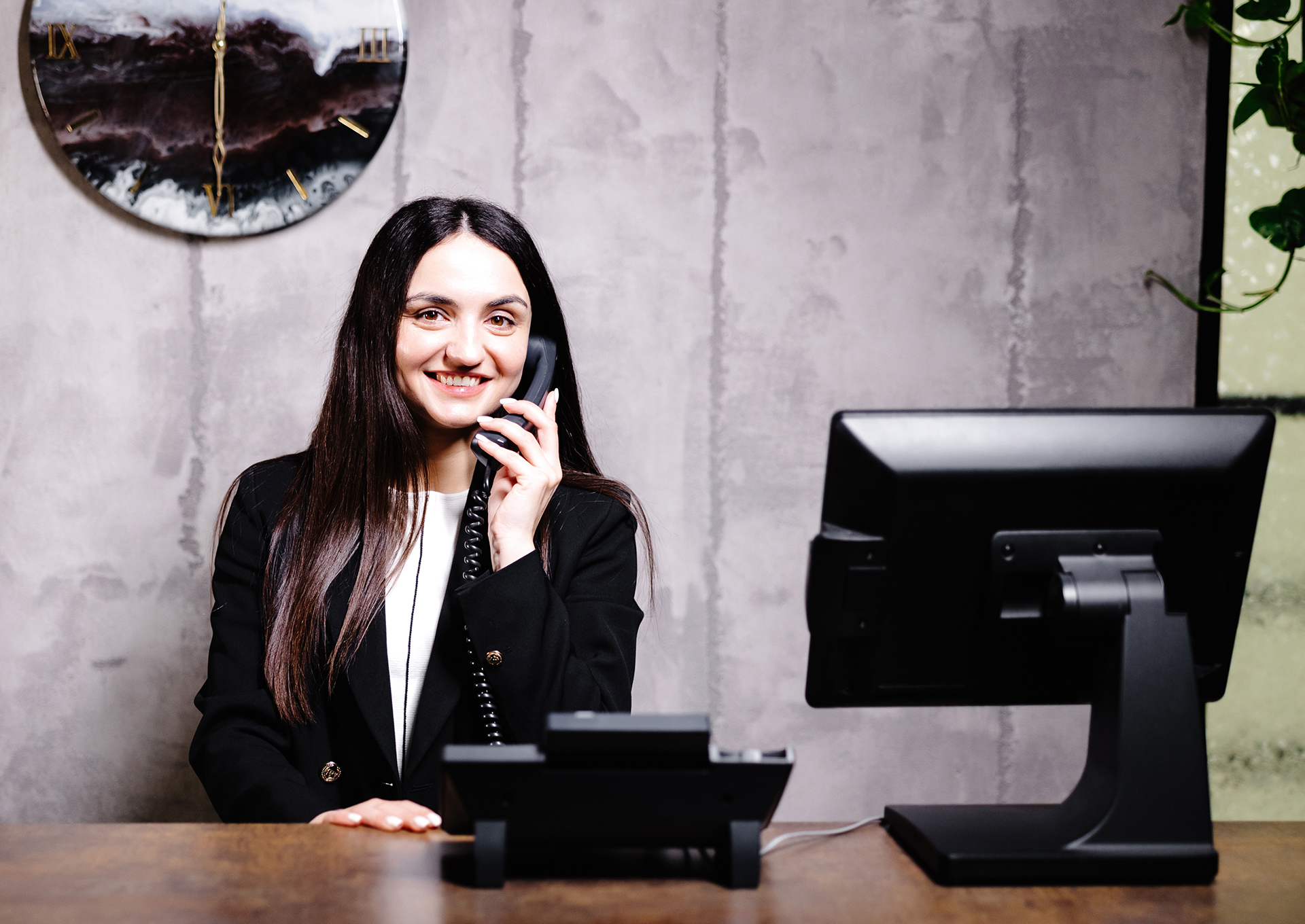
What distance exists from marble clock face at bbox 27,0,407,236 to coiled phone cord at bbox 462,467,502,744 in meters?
0.93

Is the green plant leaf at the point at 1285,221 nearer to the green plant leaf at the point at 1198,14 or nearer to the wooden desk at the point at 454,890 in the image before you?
the green plant leaf at the point at 1198,14

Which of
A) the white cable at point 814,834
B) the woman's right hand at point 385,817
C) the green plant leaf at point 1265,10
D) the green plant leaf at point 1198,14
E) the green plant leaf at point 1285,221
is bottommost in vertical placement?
the woman's right hand at point 385,817

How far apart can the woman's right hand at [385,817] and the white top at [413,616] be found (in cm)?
26

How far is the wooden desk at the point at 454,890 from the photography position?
862mm

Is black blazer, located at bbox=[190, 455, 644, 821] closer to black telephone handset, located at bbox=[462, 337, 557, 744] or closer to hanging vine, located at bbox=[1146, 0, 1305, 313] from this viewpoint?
black telephone handset, located at bbox=[462, 337, 557, 744]

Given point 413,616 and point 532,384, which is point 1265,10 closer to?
point 532,384

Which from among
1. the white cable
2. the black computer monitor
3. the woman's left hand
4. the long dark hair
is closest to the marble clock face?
the long dark hair

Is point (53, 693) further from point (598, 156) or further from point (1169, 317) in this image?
point (1169, 317)

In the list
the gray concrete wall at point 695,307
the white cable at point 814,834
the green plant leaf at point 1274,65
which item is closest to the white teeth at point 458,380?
the gray concrete wall at point 695,307

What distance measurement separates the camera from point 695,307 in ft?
7.55

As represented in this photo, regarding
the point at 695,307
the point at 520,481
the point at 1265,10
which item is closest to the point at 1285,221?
the point at 1265,10

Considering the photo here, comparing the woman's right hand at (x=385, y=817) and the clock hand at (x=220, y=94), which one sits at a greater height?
the clock hand at (x=220, y=94)

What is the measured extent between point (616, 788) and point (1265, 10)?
2142 mm

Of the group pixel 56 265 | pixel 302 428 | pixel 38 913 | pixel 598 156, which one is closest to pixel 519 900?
pixel 38 913
